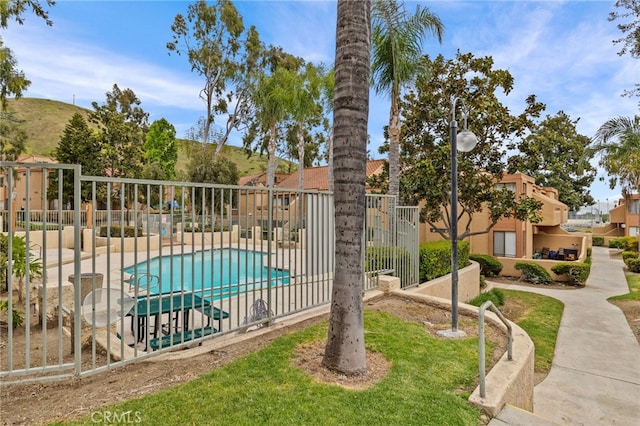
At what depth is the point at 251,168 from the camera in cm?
8425

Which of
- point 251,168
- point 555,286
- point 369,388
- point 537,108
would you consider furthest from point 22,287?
point 251,168

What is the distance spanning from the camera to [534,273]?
19.1 metres

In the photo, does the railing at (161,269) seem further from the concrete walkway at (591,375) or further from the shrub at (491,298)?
the shrub at (491,298)

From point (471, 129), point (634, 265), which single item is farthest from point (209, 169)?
point (634, 265)

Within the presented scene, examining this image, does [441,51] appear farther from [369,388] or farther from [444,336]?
[369,388]

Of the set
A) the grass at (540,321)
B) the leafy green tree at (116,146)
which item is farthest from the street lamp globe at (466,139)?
the leafy green tree at (116,146)

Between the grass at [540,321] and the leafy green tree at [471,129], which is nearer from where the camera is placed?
the grass at [540,321]

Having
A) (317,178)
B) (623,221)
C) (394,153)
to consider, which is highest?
(317,178)

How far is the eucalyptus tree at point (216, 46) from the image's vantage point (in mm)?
32125

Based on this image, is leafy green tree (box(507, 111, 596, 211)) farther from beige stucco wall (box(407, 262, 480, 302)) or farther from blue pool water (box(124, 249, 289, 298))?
blue pool water (box(124, 249, 289, 298))

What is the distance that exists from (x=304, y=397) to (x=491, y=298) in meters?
12.3

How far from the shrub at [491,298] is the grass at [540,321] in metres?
0.62

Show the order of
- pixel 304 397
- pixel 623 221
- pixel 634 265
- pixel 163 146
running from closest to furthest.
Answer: pixel 304 397
pixel 634 265
pixel 163 146
pixel 623 221

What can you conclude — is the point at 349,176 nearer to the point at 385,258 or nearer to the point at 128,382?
the point at 128,382
